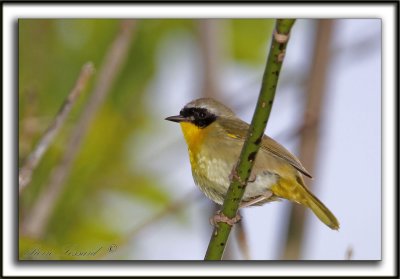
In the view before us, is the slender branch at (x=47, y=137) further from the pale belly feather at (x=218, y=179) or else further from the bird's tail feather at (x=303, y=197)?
the bird's tail feather at (x=303, y=197)

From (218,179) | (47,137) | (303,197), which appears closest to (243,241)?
(218,179)

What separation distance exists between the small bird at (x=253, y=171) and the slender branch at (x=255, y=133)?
0.77 m

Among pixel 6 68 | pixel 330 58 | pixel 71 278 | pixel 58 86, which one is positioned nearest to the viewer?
pixel 71 278

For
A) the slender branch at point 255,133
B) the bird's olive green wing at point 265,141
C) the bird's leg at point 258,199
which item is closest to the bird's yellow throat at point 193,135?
the bird's olive green wing at point 265,141

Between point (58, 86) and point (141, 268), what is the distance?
204 cm

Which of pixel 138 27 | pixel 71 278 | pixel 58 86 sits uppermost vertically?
pixel 138 27

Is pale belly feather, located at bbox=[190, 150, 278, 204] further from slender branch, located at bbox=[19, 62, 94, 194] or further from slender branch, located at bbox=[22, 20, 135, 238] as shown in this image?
slender branch, located at bbox=[19, 62, 94, 194]

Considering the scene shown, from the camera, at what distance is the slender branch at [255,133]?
2814 mm

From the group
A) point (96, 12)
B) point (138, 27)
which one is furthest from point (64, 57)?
Result: point (96, 12)

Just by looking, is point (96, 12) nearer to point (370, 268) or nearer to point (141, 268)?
point (141, 268)

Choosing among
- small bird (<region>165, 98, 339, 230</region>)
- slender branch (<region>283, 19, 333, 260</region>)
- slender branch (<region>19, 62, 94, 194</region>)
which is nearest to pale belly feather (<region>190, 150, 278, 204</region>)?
small bird (<region>165, 98, 339, 230</region>)

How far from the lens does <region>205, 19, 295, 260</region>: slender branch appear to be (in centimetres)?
281

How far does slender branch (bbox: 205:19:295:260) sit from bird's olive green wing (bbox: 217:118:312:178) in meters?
0.78

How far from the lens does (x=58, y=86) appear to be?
567cm
